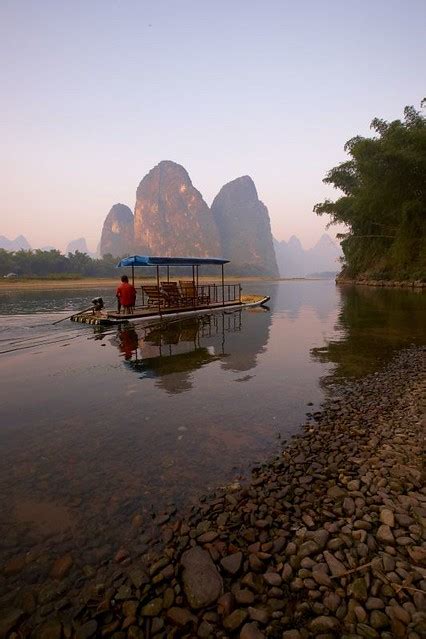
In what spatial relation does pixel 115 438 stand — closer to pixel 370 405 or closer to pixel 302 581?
pixel 302 581

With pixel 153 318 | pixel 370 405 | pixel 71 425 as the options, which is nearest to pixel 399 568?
pixel 370 405

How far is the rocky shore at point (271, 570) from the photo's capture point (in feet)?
9.32

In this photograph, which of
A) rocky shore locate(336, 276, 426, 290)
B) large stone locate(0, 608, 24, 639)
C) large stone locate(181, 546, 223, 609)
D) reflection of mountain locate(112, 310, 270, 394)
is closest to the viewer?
large stone locate(0, 608, 24, 639)

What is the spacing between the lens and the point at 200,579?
3277 millimetres

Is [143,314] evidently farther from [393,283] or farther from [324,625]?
[393,283]

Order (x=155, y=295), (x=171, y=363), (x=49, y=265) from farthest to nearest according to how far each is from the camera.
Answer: (x=49, y=265) < (x=155, y=295) < (x=171, y=363)

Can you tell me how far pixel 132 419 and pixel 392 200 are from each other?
49365mm

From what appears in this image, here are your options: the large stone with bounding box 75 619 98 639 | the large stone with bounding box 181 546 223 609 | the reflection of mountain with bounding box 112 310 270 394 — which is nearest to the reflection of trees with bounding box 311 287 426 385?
the reflection of mountain with bounding box 112 310 270 394

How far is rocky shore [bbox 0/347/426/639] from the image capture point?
2.84 m

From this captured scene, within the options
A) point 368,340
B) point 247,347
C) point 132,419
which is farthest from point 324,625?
point 368,340

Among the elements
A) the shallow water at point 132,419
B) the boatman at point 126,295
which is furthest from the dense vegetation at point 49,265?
the shallow water at point 132,419

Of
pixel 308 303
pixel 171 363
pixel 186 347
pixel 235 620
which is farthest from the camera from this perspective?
pixel 308 303

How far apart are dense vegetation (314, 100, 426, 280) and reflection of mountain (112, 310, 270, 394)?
31561 mm

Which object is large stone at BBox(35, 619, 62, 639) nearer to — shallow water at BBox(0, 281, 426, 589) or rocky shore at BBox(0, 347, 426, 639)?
rocky shore at BBox(0, 347, 426, 639)
